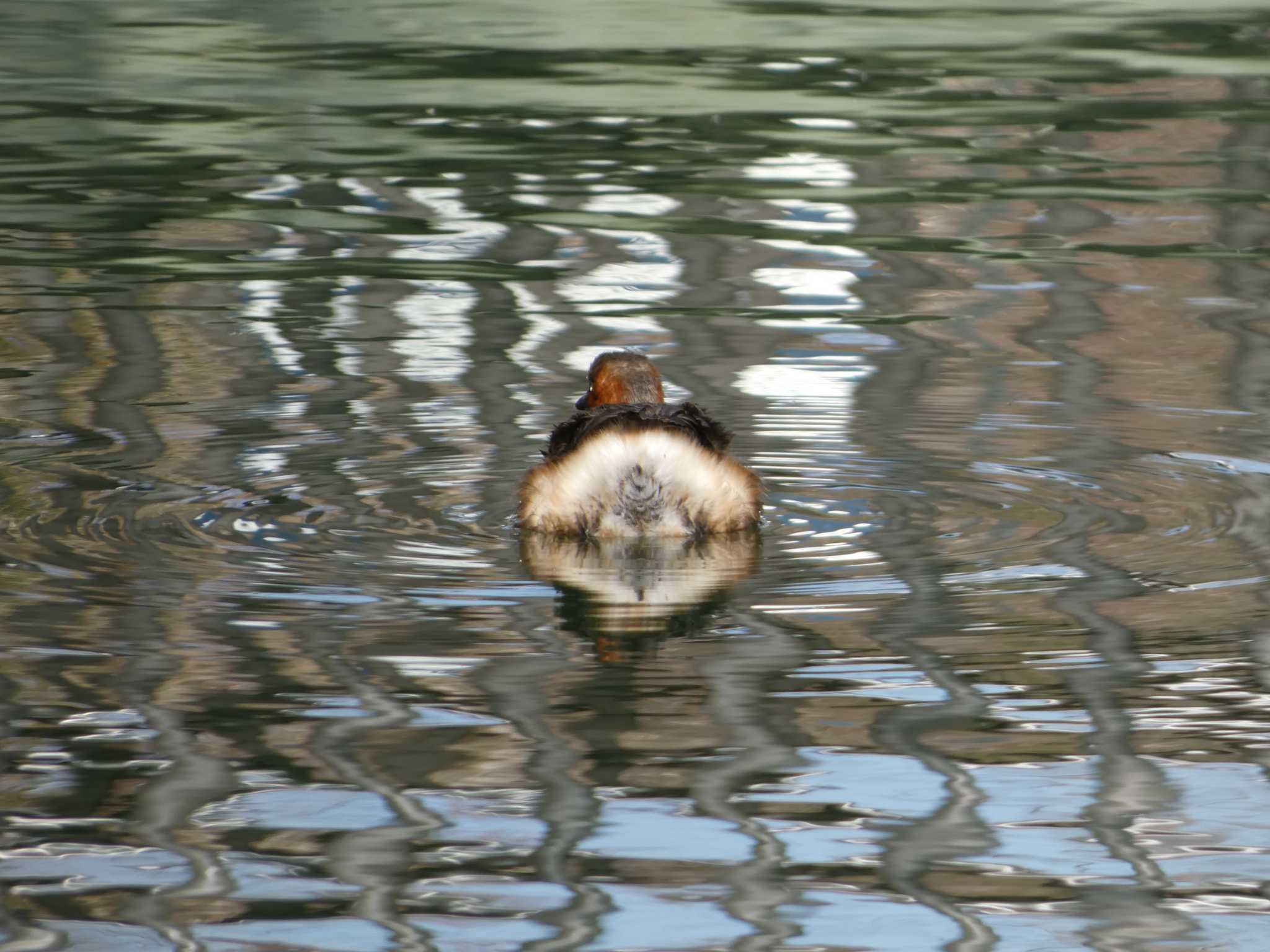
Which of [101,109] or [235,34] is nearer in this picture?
[101,109]

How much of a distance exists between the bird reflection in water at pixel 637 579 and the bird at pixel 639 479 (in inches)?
2.1

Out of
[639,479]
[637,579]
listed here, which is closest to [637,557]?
[637,579]

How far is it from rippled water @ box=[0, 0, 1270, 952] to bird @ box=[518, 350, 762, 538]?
0.12 meters

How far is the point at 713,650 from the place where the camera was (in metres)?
6.39

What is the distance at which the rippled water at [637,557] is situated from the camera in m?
4.88

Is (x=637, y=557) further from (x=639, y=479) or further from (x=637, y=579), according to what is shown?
(x=639, y=479)

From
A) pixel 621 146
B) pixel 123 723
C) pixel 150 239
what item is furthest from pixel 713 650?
pixel 621 146

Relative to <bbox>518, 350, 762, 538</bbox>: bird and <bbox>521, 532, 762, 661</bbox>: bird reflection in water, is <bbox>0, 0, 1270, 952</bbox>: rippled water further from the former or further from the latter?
<bbox>518, 350, 762, 538</bbox>: bird

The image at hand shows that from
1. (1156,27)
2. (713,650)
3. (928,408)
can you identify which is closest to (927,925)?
(713,650)

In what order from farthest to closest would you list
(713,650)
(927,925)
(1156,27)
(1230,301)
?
(1156,27)
(1230,301)
(713,650)
(927,925)

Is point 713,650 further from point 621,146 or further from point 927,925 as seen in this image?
point 621,146

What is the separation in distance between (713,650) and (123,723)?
1584 mm

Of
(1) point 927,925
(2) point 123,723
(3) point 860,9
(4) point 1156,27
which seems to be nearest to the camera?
(1) point 927,925

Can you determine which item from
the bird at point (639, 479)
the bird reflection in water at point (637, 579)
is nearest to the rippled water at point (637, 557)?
the bird reflection in water at point (637, 579)
